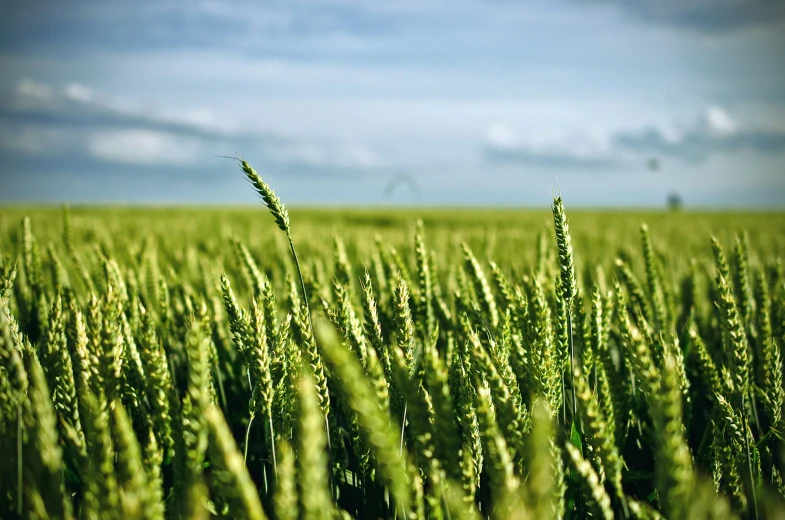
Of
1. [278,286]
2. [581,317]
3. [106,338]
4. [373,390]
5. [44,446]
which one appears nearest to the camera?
[44,446]

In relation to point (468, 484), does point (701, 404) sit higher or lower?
lower

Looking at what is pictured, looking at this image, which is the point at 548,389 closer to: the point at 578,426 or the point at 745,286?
the point at 578,426

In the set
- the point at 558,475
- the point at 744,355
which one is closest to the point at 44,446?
the point at 558,475

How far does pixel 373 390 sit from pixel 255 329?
1.42 feet

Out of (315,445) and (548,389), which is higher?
(315,445)

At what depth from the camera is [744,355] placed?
5.13 ft

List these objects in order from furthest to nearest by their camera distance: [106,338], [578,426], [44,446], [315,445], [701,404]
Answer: [701,404], [578,426], [106,338], [44,446], [315,445]

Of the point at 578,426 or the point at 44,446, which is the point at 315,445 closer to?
the point at 44,446

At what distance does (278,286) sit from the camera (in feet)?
10.6

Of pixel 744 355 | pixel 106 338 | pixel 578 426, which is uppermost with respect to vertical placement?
pixel 106 338

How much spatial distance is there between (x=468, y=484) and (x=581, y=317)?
2.66ft

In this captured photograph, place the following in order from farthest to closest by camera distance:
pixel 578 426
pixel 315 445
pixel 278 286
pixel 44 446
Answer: pixel 278 286
pixel 578 426
pixel 44 446
pixel 315 445

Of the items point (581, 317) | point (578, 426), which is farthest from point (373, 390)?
point (581, 317)

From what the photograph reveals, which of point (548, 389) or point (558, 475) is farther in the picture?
point (548, 389)
